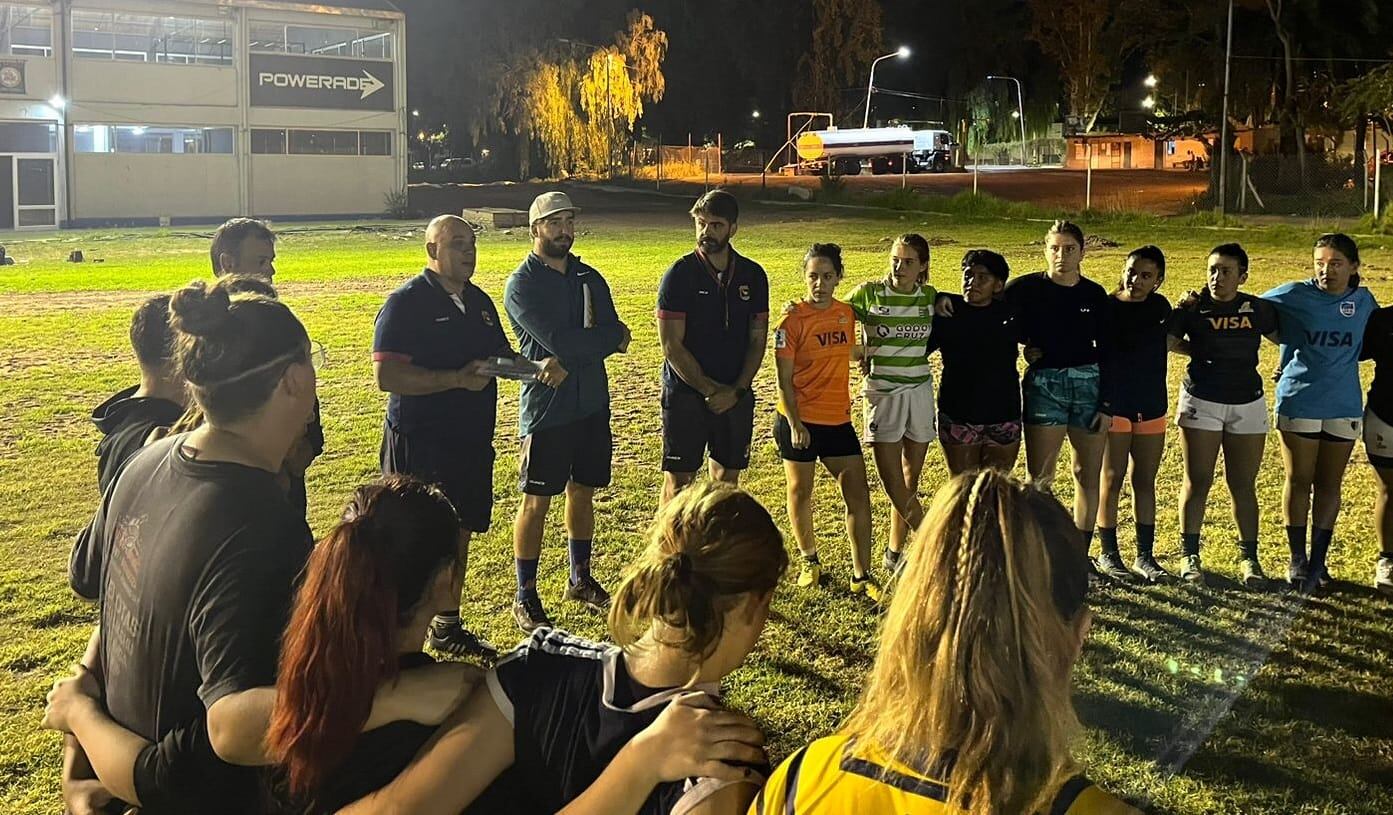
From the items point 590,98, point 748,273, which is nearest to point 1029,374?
point 748,273

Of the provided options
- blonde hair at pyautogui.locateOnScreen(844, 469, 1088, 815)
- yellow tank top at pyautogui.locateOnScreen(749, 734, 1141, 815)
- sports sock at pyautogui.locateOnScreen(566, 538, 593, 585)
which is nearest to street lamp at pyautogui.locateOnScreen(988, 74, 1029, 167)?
sports sock at pyautogui.locateOnScreen(566, 538, 593, 585)

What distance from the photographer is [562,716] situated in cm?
218

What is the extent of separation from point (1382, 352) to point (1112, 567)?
170cm

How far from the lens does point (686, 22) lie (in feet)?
211

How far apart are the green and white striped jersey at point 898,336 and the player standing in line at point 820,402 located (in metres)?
0.16

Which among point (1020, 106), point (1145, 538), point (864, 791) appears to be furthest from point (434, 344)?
point (1020, 106)

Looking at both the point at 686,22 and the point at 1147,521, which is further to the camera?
the point at 686,22

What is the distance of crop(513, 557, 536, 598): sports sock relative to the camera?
18.8ft

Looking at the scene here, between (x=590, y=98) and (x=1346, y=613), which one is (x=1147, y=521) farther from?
(x=590, y=98)

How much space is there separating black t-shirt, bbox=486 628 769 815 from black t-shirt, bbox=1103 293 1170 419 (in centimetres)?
460

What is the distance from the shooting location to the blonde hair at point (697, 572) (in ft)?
7.23

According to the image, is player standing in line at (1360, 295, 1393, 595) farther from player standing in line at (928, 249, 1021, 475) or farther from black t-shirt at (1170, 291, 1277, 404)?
player standing in line at (928, 249, 1021, 475)

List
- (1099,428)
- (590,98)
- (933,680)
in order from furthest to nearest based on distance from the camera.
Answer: (590,98), (1099,428), (933,680)

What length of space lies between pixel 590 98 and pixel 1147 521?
151 ft
